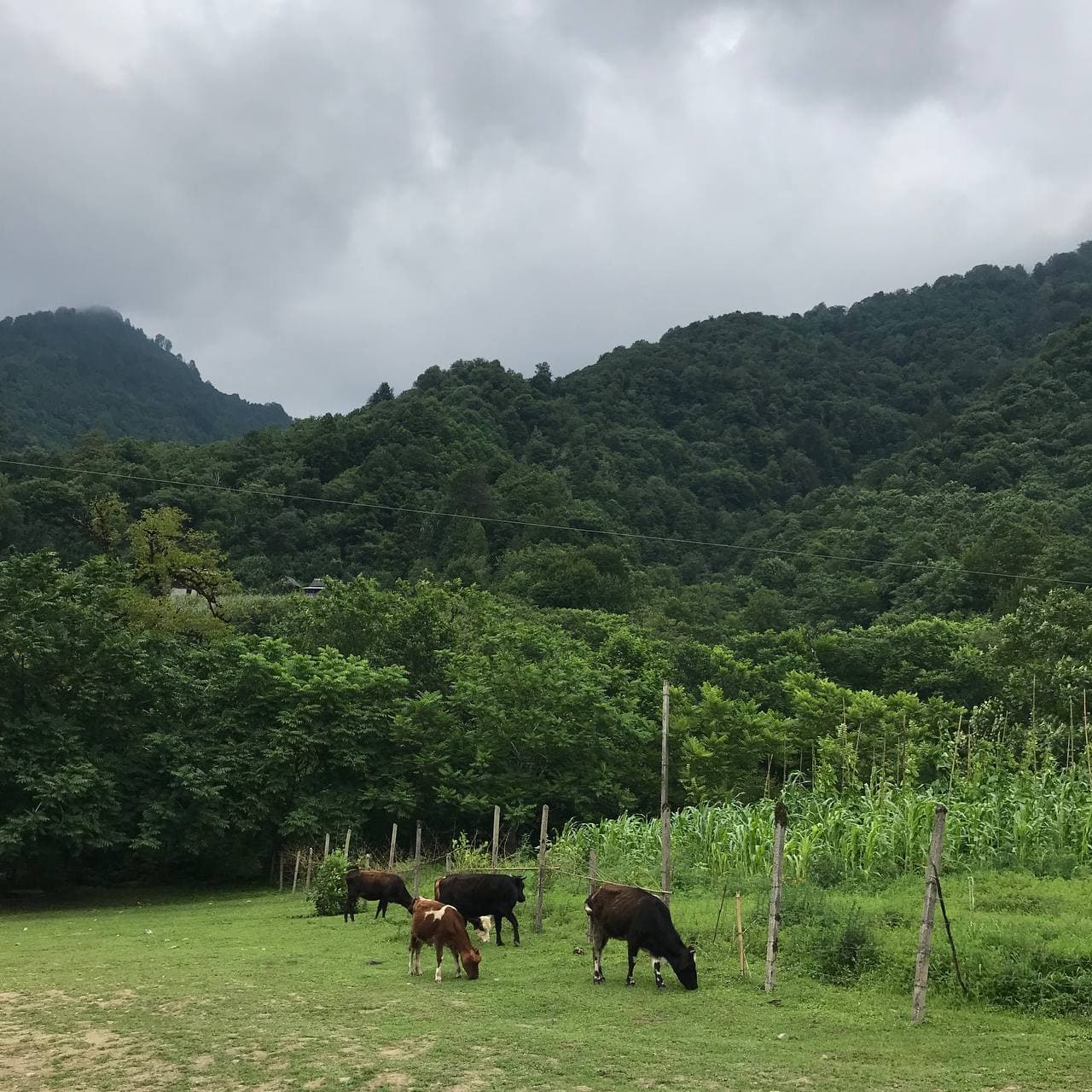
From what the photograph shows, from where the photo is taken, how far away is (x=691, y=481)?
73875 millimetres

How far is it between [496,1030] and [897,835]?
21.3ft

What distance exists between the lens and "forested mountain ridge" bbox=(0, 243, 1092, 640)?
1918 inches

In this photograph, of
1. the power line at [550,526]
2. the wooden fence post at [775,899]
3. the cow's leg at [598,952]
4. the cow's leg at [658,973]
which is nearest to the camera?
the wooden fence post at [775,899]

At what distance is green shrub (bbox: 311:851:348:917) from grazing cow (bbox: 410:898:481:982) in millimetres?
6561

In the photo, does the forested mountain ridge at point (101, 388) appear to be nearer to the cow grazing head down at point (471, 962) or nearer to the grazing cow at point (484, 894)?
the grazing cow at point (484, 894)

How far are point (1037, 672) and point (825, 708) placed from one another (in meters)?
5.04

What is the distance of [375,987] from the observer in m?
9.96

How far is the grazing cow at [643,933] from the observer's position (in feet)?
31.2

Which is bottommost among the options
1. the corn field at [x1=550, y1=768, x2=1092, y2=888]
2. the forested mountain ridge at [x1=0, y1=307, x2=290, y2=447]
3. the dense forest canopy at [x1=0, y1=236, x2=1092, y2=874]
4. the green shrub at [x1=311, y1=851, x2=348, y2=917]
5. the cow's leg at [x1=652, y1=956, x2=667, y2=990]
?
the green shrub at [x1=311, y1=851, x2=348, y2=917]

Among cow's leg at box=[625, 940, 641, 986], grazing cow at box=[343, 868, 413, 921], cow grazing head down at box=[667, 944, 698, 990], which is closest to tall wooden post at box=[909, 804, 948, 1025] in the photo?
cow grazing head down at box=[667, 944, 698, 990]

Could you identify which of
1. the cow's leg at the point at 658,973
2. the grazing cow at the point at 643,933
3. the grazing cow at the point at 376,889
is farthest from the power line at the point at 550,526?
the cow's leg at the point at 658,973

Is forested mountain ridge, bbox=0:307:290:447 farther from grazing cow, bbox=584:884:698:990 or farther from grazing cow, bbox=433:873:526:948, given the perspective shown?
grazing cow, bbox=584:884:698:990

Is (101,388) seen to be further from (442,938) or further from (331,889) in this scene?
(442,938)

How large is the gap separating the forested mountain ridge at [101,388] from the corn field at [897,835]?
62.7 meters
